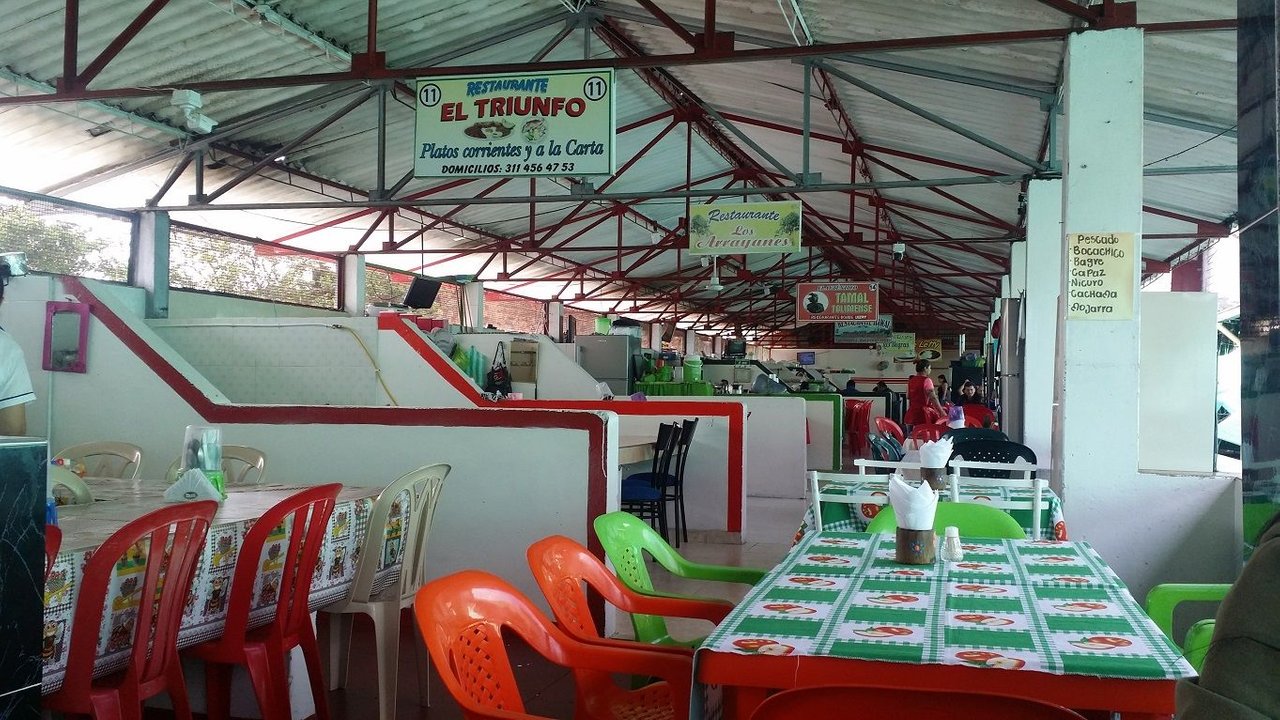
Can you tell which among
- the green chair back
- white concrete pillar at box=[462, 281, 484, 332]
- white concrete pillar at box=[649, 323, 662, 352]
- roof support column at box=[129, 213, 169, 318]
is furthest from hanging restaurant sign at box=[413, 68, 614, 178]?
white concrete pillar at box=[649, 323, 662, 352]

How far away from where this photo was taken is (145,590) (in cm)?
240

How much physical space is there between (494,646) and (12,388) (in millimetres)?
2565

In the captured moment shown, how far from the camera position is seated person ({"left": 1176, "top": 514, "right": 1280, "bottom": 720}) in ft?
3.08

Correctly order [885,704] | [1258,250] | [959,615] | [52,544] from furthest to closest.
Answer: [52,544], [959,615], [1258,250], [885,704]

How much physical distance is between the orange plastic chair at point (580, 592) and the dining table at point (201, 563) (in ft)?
3.16

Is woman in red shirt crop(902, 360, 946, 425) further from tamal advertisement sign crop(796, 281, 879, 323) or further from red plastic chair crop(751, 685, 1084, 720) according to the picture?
red plastic chair crop(751, 685, 1084, 720)

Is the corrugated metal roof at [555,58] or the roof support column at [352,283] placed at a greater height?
the corrugated metal roof at [555,58]

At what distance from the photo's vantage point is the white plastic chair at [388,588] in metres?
3.34

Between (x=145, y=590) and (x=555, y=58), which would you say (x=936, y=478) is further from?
(x=555, y=58)

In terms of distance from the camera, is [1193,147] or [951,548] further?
[1193,147]

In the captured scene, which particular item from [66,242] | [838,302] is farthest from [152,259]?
[838,302]

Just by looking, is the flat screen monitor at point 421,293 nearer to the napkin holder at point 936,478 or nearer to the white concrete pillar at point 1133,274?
the white concrete pillar at point 1133,274

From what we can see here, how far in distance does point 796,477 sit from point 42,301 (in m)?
6.16

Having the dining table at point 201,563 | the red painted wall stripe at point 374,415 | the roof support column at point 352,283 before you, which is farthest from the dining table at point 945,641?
the roof support column at point 352,283
